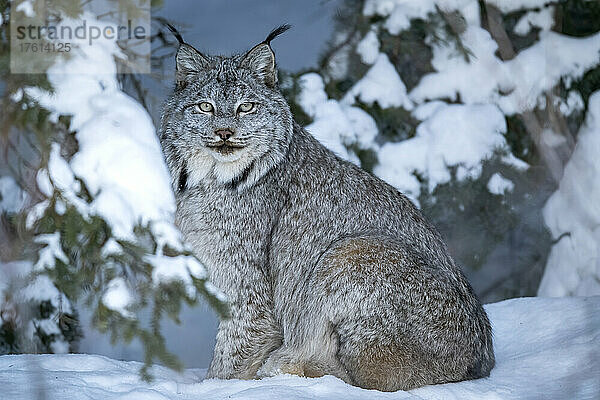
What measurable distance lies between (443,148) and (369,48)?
3.52 feet

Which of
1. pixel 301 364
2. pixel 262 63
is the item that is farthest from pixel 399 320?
pixel 262 63

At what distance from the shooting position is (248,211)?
4754mm

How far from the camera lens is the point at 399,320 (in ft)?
13.7

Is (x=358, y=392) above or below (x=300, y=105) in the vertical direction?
below

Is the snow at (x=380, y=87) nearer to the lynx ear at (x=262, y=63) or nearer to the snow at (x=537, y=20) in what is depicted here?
the snow at (x=537, y=20)

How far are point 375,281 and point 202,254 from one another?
1.04m

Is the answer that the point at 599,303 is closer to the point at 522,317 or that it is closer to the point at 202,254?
the point at 522,317

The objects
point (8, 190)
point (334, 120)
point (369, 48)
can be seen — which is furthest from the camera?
point (369, 48)

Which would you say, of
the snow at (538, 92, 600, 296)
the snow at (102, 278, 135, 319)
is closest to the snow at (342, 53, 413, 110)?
the snow at (538, 92, 600, 296)

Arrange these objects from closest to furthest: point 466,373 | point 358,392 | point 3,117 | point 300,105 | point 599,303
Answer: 1. point 358,392
2. point 466,373
3. point 3,117
4. point 599,303
5. point 300,105

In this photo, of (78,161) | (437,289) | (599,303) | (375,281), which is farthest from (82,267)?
(599,303)

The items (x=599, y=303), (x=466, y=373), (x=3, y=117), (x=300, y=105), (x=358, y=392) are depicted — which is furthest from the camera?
(x=300, y=105)

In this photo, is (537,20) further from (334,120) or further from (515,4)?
(334,120)

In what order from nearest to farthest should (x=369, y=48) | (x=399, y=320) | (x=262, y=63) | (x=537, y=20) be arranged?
(x=399, y=320) → (x=262, y=63) → (x=369, y=48) → (x=537, y=20)
